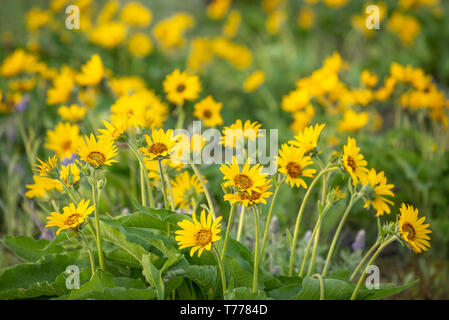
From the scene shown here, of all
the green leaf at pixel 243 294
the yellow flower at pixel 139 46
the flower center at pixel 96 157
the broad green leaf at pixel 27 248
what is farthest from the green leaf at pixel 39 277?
the yellow flower at pixel 139 46

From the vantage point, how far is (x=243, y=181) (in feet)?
4.14

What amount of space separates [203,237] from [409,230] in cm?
53

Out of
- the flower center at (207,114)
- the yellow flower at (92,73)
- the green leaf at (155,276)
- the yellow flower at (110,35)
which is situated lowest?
the green leaf at (155,276)

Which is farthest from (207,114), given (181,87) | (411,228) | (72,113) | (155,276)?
(411,228)

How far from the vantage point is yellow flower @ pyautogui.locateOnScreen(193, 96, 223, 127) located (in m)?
1.85

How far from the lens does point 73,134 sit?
6.36 ft

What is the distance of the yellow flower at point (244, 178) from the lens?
1244 mm

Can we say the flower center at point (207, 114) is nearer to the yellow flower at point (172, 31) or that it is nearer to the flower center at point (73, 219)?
the flower center at point (73, 219)

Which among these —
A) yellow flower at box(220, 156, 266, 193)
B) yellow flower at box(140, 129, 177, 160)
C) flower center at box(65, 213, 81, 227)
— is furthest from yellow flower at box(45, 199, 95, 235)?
yellow flower at box(220, 156, 266, 193)

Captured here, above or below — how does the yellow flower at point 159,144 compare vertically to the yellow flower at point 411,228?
above

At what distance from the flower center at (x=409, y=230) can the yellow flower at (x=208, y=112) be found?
79 centimetres

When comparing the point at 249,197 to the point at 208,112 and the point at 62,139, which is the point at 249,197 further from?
the point at 62,139

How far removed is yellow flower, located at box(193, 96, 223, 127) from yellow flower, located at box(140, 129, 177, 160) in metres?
0.48
